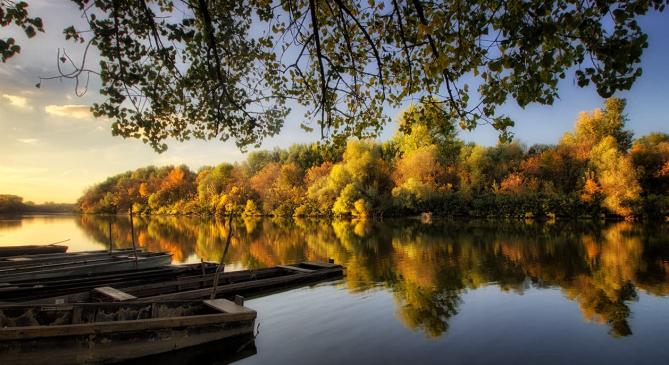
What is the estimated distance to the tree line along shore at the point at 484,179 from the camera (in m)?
42.5

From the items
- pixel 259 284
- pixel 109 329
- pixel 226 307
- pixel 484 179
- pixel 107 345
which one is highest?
pixel 484 179

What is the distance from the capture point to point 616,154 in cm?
4256

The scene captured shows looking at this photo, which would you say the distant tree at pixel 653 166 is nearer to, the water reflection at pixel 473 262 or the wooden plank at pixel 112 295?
the water reflection at pixel 473 262

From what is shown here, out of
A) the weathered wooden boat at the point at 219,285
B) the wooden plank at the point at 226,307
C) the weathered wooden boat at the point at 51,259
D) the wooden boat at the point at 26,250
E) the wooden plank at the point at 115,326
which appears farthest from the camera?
the wooden boat at the point at 26,250

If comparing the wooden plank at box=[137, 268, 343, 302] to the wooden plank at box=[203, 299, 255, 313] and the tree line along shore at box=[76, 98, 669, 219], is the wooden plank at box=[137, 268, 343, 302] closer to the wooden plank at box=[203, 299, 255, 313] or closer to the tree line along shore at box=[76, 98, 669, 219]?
the wooden plank at box=[203, 299, 255, 313]

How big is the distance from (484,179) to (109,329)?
48618mm

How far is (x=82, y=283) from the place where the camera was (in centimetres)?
1187

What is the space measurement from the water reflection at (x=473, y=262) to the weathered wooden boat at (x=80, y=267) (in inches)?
153

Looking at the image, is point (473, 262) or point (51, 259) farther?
point (473, 262)

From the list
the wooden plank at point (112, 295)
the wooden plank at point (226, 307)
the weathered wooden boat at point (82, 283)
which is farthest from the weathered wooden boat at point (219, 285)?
the wooden plank at point (226, 307)

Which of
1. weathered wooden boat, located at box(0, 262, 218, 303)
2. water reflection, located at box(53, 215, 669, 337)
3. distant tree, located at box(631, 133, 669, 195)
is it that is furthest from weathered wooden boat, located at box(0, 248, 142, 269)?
distant tree, located at box(631, 133, 669, 195)

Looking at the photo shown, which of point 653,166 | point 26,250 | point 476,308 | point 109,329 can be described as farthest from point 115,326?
point 653,166

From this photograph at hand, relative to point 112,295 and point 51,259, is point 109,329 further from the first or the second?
point 51,259

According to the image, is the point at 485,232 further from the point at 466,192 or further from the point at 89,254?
the point at 89,254
